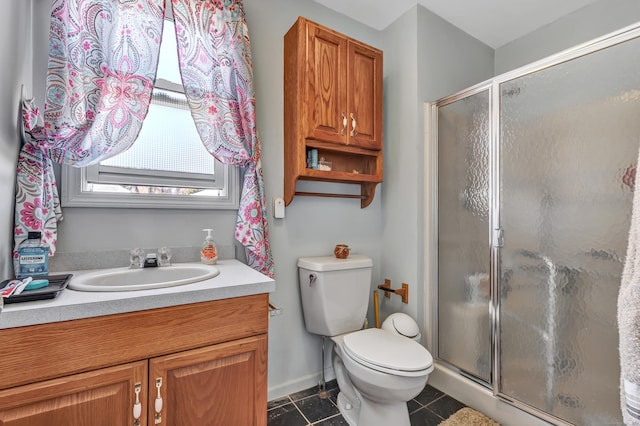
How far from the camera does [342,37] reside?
1.73m

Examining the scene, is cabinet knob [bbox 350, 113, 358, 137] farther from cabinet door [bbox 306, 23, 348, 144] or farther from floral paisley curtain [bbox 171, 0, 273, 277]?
floral paisley curtain [bbox 171, 0, 273, 277]

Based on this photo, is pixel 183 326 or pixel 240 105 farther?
pixel 240 105

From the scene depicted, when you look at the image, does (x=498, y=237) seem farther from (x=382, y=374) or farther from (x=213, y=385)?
(x=213, y=385)

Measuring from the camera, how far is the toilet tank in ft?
5.45

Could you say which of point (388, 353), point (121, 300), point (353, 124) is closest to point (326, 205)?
point (353, 124)

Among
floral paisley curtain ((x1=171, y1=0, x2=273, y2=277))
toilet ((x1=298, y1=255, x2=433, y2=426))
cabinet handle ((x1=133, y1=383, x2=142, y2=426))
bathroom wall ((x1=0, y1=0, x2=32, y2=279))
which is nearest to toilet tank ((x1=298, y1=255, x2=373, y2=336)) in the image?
toilet ((x1=298, y1=255, x2=433, y2=426))

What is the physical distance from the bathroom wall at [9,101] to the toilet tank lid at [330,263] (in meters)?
1.24

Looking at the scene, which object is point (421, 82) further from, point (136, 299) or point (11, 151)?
point (11, 151)

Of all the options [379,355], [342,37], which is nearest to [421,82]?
[342,37]

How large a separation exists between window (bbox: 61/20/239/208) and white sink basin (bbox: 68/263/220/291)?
0.31 meters

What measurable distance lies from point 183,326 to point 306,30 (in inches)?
62.5

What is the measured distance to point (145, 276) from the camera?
4.16 feet

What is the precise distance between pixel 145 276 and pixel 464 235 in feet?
5.64

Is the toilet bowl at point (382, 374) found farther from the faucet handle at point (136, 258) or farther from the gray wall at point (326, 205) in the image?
the faucet handle at point (136, 258)
